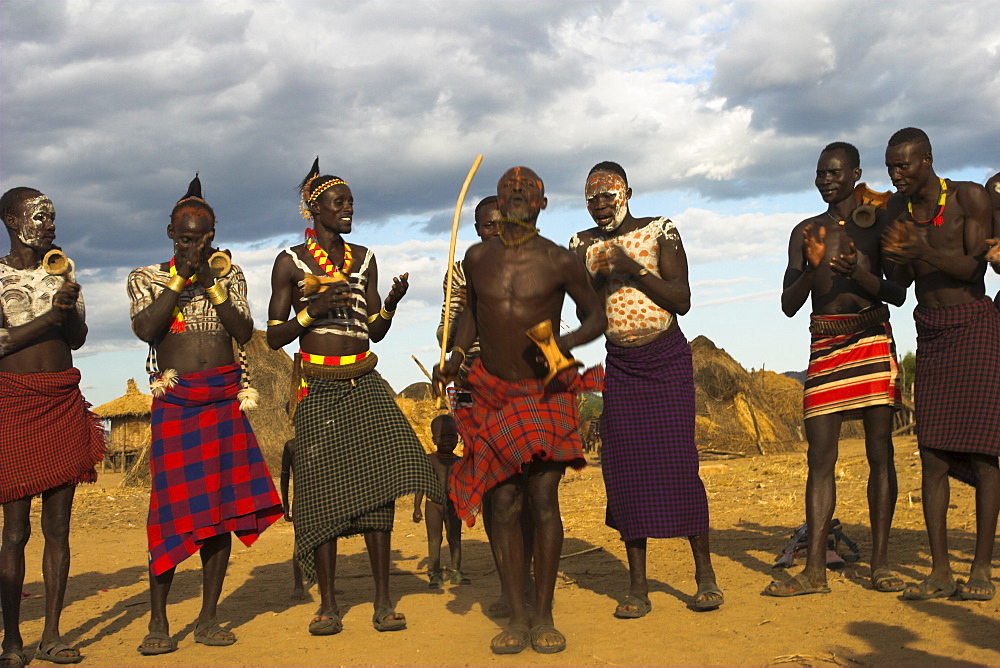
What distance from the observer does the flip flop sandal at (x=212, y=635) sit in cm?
531

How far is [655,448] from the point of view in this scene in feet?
19.1

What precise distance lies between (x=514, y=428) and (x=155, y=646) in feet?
7.47

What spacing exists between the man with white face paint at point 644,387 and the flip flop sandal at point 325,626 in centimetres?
169

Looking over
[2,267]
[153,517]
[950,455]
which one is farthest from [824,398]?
[2,267]

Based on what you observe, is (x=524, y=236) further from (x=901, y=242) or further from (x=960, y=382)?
(x=960, y=382)

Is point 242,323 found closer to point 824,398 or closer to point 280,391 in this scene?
point 824,398

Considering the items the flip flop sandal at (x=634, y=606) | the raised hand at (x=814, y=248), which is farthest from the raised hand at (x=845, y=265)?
the flip flop sandal at (x=634, y=606)

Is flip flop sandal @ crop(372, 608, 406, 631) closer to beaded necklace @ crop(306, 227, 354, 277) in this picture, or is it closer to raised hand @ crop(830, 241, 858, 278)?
beaded necklace @ crop(306, 227, 354, 277)

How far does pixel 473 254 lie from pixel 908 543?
4250 mm

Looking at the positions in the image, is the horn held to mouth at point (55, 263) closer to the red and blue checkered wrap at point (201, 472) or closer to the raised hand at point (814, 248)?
the red and blue checkered wrap at point (201, 472)

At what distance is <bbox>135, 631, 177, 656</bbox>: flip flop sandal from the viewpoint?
517 cm

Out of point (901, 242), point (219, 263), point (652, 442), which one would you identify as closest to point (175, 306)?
point (219, 263)

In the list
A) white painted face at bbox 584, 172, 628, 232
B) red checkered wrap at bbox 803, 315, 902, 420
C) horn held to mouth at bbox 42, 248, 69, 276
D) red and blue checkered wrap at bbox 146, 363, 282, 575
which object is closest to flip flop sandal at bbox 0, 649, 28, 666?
red and blue checkered wrap at bbox 146, 363, 282, 575

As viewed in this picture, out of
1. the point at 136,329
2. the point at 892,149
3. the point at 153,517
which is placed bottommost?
the point at 153,517
